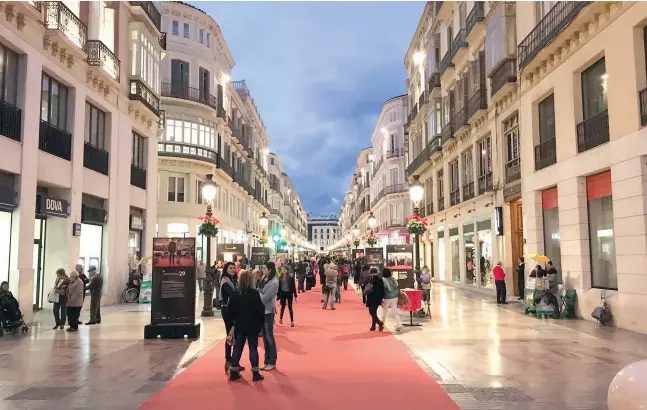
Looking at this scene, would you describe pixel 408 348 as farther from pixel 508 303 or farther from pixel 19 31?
pixel 19 31

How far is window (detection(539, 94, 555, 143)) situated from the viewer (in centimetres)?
1856

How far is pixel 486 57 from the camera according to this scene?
79.3ft

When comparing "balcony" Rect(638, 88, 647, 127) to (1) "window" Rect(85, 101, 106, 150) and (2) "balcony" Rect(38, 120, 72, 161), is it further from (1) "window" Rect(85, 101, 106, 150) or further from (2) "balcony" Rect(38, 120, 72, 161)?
(1) "window" Rect(85, 101, 106, 150)

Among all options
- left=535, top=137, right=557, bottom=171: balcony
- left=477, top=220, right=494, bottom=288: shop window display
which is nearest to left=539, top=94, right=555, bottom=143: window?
left=535, top=137, right=557, bottom=171: balcony

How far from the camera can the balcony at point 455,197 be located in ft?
101

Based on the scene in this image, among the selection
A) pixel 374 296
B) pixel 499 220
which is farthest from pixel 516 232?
pixel 374 296

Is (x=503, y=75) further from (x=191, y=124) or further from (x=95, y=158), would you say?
(x=191, y=124)

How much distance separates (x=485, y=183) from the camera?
2555 cm

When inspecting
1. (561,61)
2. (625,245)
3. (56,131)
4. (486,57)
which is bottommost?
(625,245)

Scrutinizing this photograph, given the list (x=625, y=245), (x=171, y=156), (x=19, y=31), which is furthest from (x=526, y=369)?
(x=171, y=156)

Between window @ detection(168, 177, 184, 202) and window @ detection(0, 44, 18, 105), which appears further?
window @ detection(168, 177, 184, 202)

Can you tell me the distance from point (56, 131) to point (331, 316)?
33.8 ft

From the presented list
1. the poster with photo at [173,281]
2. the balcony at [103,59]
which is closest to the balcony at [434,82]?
the balcony at [103,59]

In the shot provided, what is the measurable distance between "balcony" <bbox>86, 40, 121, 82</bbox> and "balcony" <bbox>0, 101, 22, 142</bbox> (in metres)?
4.71
